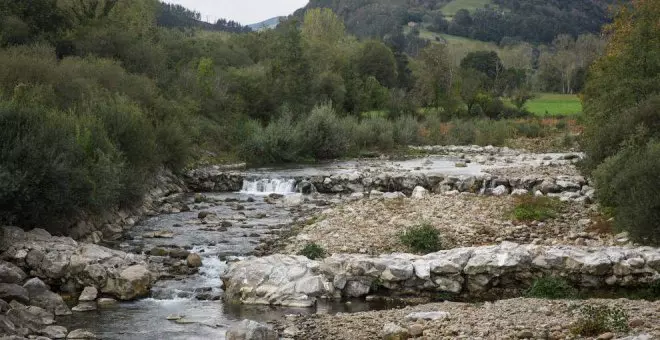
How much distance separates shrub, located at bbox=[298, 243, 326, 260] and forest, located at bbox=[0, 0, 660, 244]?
6.62 meters

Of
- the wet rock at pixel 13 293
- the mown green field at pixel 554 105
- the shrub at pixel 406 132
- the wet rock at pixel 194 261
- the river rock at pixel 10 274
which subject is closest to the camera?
the wet rock at pixel 13 293

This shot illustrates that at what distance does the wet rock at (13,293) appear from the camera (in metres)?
13.2

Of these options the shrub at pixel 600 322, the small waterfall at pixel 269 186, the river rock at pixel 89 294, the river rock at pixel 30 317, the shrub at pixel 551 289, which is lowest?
the small waterfall at pixel 269 186

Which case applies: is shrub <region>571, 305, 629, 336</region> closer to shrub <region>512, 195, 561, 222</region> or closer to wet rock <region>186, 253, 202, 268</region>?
shrub <region>512, 195, 561, 222</region>

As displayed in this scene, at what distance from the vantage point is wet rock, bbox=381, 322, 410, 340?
11.1 m

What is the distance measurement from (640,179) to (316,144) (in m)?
30.0

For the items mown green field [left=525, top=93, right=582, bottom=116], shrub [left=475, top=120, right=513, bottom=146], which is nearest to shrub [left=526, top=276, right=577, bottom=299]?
shrub [left=475, top=120, right=513, bottom=146]

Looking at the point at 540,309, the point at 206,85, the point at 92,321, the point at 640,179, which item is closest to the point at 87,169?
the point at 92,321

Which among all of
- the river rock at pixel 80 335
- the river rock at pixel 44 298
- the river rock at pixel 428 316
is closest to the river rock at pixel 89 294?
the river rock at pixel 44 298

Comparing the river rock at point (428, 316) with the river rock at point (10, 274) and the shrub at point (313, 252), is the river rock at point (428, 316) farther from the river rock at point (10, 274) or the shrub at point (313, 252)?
the river rock at point (10, 274)

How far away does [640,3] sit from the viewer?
1207 inches

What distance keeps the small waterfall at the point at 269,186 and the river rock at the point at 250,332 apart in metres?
20.4

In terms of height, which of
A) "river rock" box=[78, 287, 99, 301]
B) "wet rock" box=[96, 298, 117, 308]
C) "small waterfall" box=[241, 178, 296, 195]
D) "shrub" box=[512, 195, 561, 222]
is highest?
"shrub" box=[512, 195, 561, 222]

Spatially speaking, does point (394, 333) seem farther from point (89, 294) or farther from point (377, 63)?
point (377, 63)
